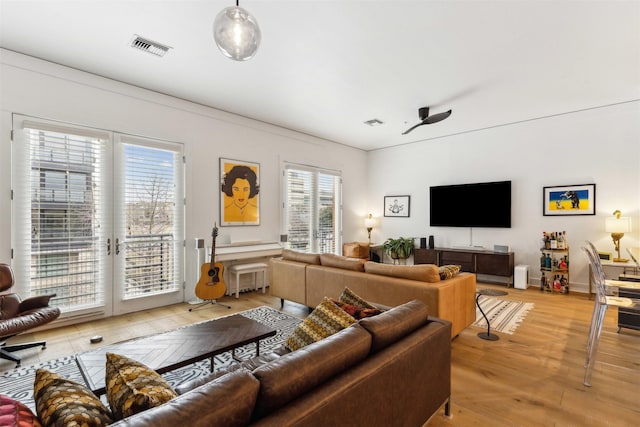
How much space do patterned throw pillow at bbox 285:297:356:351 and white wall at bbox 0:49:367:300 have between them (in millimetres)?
3279

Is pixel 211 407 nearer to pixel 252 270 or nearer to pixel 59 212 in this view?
pixel 59 212

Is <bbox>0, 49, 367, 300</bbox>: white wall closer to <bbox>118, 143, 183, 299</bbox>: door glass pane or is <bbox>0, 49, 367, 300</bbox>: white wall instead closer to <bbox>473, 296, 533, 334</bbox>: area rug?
<bbox>118, 143, 183, 299</bbox>: door glass pane

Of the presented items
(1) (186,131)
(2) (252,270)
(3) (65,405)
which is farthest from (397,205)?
(3) (65,405)

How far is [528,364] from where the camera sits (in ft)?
8.71

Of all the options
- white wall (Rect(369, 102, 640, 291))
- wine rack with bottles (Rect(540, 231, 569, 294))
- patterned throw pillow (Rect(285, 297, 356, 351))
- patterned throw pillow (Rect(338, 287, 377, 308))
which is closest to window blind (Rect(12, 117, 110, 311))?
patterned throw pillow (Rect(285, 297, 356, 351))

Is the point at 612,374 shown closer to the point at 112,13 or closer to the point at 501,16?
the point at 501,16

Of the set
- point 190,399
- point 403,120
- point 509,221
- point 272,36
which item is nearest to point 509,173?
point 509,221

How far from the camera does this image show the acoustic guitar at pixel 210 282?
4254mm

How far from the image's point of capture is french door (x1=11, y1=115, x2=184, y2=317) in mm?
3334

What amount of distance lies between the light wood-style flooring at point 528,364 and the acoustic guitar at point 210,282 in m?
0.19

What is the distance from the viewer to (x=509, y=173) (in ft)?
19.0

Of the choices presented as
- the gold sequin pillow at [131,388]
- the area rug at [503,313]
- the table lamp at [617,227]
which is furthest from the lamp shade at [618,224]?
the gold sequin pillow at [131,388]

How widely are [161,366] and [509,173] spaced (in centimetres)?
624

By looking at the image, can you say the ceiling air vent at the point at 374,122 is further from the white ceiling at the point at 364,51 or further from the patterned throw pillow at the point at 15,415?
the patterned throw pillow at the point at 15,415
